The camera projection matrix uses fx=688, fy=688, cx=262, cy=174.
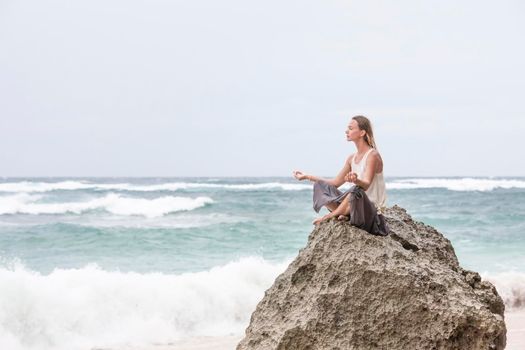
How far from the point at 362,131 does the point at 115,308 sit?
206 inches

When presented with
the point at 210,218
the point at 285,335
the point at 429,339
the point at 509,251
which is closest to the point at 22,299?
the point at 285,335

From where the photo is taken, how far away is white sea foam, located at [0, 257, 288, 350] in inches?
309

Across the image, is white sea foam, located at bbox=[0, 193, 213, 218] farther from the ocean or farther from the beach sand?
the beach sand

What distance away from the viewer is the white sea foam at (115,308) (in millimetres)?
7859

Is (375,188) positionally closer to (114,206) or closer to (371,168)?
(371,168)

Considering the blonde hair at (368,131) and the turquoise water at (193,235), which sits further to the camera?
the turquoise water at (193,235)

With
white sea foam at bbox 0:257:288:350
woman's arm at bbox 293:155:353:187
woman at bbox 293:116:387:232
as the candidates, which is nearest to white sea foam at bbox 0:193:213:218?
white sea foam at bbox 0:257:288:350

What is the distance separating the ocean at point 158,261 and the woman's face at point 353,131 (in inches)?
169

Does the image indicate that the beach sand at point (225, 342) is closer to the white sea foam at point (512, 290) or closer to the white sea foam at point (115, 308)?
the white sea foam at point (115, 308)

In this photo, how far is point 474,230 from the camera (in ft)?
60.2

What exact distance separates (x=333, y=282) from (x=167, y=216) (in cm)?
1819

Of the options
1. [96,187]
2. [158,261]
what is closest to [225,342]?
[158,261]

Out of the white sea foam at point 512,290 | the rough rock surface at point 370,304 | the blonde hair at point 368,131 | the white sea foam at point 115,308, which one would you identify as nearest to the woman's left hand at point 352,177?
the rough rock surface at point 370,304

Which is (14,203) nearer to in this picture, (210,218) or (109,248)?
(210,218)
